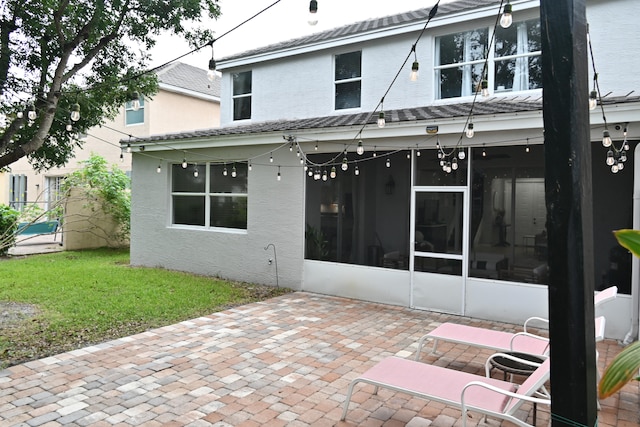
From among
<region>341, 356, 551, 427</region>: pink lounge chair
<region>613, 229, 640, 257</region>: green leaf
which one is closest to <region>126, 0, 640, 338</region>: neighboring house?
<region>341, 356, 551, 427</region>: pink lounge chair

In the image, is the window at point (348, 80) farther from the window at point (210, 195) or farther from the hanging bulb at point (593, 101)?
the hanging bulb at point (593, 101)

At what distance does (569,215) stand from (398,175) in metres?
6.32

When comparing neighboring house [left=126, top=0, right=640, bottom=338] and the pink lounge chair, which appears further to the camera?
neighboring house [left=126, top=0, right=640, bottom=338]

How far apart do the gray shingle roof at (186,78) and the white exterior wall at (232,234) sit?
325 inches

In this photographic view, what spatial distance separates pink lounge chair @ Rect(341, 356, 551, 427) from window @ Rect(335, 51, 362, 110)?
7.53 m

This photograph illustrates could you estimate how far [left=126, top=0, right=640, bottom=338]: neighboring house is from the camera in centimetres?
707

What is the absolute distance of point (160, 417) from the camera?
12.8ft

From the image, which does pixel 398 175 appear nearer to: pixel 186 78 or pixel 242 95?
pixel 242 95

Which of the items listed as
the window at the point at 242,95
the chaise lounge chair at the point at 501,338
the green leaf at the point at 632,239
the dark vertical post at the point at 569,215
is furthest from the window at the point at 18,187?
the green leaf at the point at 632,239

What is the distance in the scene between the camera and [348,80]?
10727mm

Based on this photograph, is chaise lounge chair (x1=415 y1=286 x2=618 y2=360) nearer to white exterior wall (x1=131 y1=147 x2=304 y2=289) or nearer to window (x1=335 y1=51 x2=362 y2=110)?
white exterior wall (x1=131 y1=147 x2=304 y2=289)

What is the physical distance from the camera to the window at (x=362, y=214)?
27.3 feet

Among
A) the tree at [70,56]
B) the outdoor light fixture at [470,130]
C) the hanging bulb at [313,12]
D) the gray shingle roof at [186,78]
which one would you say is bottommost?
the outdoor light fixture at [470,130]

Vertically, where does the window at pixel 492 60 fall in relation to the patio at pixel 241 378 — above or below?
above
